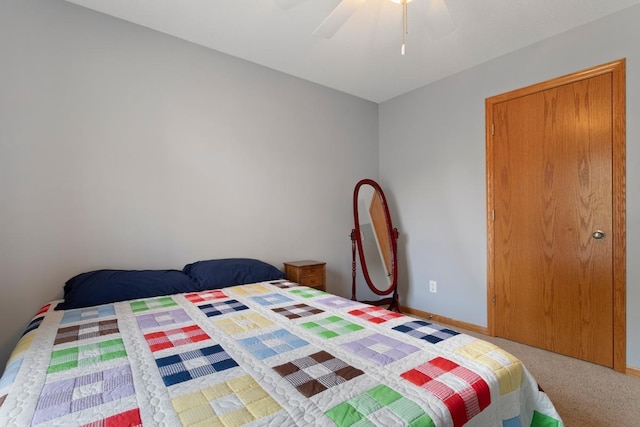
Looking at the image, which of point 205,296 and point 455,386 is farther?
point 205,296

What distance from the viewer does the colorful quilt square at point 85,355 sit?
1022mm

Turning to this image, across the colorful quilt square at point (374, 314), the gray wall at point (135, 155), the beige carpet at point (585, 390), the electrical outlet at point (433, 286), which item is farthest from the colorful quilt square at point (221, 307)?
the electrical outlet at point (433, 286)

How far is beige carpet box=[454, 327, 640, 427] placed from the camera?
5.23 ft

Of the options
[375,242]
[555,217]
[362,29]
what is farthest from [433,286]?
[362,29]

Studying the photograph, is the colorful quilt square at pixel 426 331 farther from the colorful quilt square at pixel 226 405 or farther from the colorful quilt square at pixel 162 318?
the colorful quilt square at pixel 162 318

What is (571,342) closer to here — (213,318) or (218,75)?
(213,318)

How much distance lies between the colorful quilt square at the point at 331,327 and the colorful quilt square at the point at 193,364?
1.32ft

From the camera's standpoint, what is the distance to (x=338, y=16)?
164 centimetres

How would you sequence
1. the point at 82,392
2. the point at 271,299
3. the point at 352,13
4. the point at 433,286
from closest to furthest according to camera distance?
1. the point at 82,392
2. the point at 352,13
3. the point at 271,299
4. the point at 433,286

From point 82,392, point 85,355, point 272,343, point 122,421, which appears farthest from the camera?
point 272,343

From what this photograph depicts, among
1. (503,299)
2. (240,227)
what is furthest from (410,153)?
(240,227)

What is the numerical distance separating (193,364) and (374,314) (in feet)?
2.91

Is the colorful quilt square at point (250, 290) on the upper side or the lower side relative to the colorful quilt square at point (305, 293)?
lower

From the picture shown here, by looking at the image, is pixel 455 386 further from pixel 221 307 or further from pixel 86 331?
pixel 86 331
